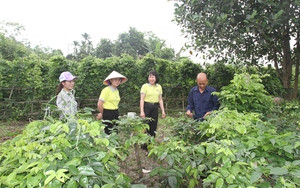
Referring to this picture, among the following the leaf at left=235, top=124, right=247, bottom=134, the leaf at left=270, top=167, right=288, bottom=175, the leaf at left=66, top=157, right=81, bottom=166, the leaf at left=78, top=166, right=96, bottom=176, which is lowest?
the leaf at left=270, top=167, right=288, bottom=175

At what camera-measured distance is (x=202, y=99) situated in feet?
11.9

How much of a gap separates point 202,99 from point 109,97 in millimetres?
1449

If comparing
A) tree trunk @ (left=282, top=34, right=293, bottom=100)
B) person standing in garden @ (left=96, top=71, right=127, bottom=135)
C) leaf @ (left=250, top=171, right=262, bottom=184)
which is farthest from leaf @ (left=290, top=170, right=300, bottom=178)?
tree trunk @ (left=282, top=34, right=293, bottom=100)

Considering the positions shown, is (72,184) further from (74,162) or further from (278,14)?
(278,14)

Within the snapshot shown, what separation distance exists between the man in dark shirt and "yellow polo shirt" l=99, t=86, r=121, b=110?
1.19 meters

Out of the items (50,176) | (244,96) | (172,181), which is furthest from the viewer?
(244,96)

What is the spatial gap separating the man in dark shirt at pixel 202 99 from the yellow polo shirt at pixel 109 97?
1188mm

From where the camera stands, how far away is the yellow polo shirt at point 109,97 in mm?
3861

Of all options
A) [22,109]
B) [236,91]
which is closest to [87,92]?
[22,109]

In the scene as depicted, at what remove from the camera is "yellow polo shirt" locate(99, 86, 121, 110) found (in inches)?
152

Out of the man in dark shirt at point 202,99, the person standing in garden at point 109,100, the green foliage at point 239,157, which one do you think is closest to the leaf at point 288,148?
the green foliage at point 239,157

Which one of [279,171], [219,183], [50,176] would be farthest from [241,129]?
[50,176]

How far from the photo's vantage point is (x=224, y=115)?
2121mm

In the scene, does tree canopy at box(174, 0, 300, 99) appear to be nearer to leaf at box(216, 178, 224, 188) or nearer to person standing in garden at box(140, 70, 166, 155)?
person standing in garden at box(140, 70, 166, 155)
